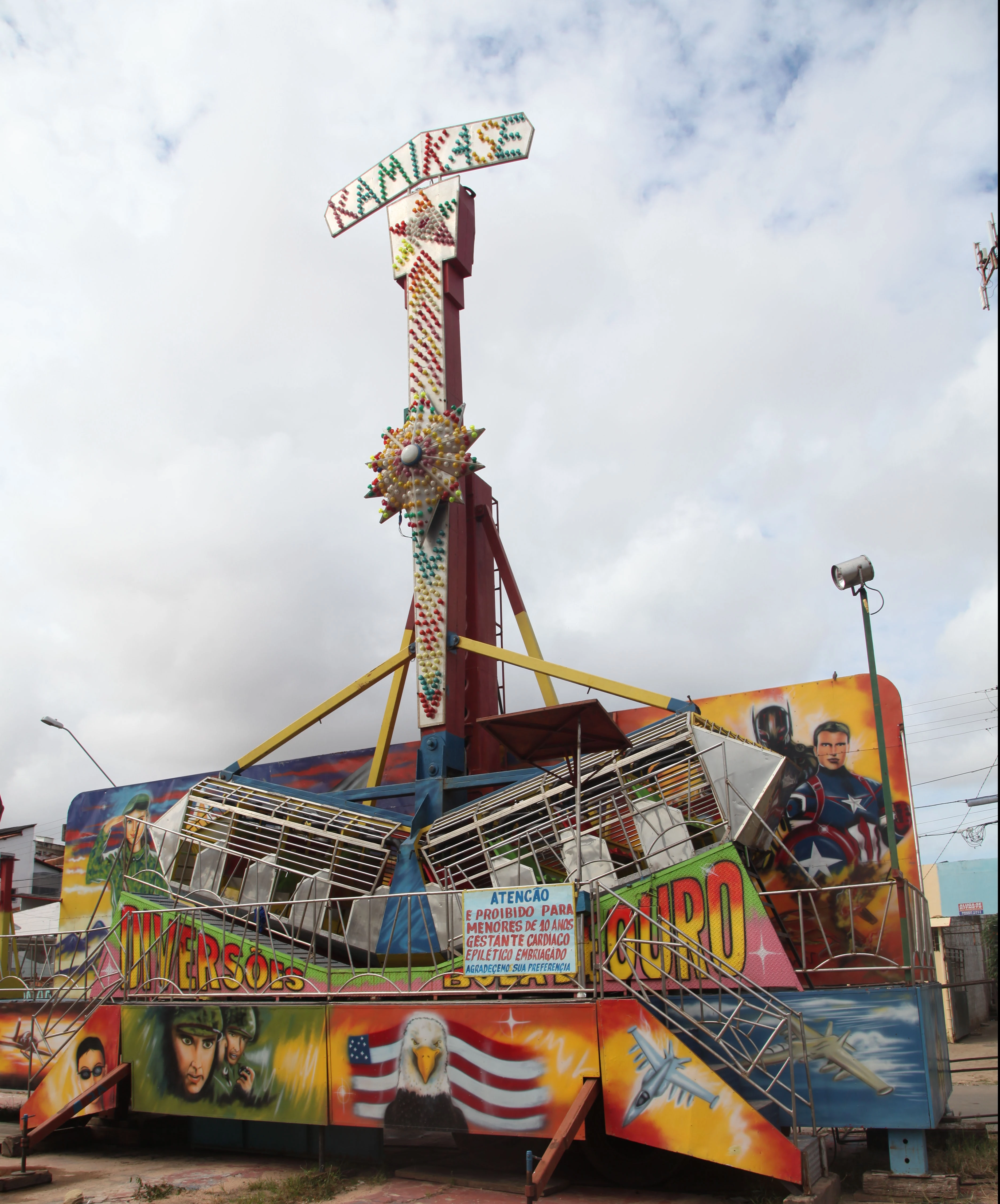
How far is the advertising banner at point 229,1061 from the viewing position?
1339cm

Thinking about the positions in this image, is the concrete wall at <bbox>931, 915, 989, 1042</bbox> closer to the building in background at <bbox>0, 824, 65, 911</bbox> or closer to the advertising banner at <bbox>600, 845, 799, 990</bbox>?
the advertising banner at <bbox>600, 845, 799, 990</bbox>

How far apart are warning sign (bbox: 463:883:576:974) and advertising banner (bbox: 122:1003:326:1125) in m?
2.72

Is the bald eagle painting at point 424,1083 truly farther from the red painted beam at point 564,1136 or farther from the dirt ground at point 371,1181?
the red painted beam at point 564,1136

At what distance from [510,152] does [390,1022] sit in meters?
17.9

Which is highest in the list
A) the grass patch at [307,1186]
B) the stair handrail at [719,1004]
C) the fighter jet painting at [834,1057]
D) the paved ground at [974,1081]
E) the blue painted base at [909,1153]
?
the stair handrail at [719,1004]

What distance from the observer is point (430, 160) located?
75.3 feet

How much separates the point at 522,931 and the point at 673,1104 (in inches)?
98.7

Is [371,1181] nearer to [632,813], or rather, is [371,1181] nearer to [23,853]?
[632,813]

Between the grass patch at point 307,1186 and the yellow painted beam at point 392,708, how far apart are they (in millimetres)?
8291

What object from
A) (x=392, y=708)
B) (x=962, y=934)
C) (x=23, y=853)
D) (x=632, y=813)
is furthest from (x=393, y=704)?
(x=23, y=853)

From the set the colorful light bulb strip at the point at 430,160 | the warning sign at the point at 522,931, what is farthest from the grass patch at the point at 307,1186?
the colorful light bulb strip at the point at 430,160

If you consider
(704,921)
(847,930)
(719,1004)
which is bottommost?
(719,1004)

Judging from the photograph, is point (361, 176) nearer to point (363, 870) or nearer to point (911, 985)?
point (363, 870)

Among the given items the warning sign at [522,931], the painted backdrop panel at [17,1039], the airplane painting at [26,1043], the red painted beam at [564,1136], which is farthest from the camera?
the painted backdrop panel at [17,1039]
